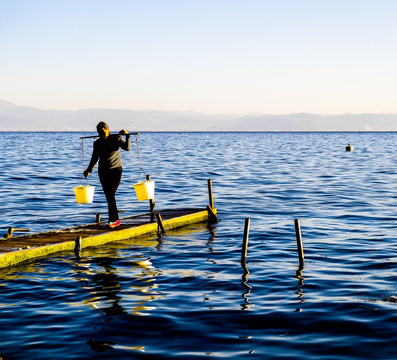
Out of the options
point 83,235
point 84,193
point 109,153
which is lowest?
point 83,235

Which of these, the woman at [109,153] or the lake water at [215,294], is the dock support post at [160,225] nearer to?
the lake water at [215,294]

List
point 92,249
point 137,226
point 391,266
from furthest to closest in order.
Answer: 1. point 137,226
2. point 92,249
3. point 391,266

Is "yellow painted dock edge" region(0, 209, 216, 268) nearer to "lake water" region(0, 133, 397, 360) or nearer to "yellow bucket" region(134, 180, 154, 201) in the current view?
"lake water" region(0, 133, 397, 360)

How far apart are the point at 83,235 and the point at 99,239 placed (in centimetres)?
41

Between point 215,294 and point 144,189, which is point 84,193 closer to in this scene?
point 144,189

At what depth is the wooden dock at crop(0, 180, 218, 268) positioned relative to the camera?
13.1 m

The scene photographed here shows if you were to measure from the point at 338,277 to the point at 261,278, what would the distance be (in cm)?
156

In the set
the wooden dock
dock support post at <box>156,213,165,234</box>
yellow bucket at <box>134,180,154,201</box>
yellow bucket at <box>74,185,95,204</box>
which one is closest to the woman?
yellow bucket at <box>74,185,95,204</box>

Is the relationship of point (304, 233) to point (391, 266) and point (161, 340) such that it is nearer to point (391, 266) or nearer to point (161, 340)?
point (391, 266)

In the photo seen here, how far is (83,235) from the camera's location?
14.9 metres

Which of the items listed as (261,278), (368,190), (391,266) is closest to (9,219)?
(261,278)

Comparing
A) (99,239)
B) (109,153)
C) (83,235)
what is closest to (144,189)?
(99,239)

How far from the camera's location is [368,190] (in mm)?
29516

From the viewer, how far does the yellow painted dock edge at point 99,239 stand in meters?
12.8
